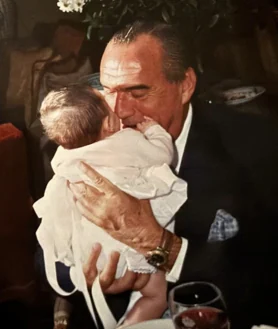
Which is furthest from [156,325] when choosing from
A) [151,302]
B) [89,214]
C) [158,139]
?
[158,139]

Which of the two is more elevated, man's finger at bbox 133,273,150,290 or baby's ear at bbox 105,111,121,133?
baby's ear at bbox 105,111,121,133

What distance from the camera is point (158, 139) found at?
1363 millimetres

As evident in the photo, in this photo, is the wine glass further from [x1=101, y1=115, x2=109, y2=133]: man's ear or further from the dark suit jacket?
[x1=101, y1=115, x2=109, y2=133]: man's ear

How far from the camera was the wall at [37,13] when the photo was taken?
Answer: 137cm

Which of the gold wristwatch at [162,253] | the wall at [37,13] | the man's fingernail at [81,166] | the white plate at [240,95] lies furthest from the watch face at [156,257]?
the wall at [37,13]

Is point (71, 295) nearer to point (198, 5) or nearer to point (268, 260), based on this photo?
point (268, 260)

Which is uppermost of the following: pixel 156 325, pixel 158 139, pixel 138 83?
pixel 138 83

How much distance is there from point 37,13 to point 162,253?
0.55 m

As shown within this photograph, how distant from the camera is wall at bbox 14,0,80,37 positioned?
53.9 inches

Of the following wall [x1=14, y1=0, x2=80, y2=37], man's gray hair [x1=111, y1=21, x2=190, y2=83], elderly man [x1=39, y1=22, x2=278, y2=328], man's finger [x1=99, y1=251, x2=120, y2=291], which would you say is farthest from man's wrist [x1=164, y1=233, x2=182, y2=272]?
wall [x1=14, y1=0, x2=80, y2=37]

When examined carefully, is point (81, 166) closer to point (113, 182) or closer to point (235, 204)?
point (113, 182)

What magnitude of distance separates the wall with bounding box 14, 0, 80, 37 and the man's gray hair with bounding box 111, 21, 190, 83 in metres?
0.11

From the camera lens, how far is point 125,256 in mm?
1364

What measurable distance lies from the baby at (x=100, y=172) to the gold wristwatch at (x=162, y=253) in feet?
0.04
